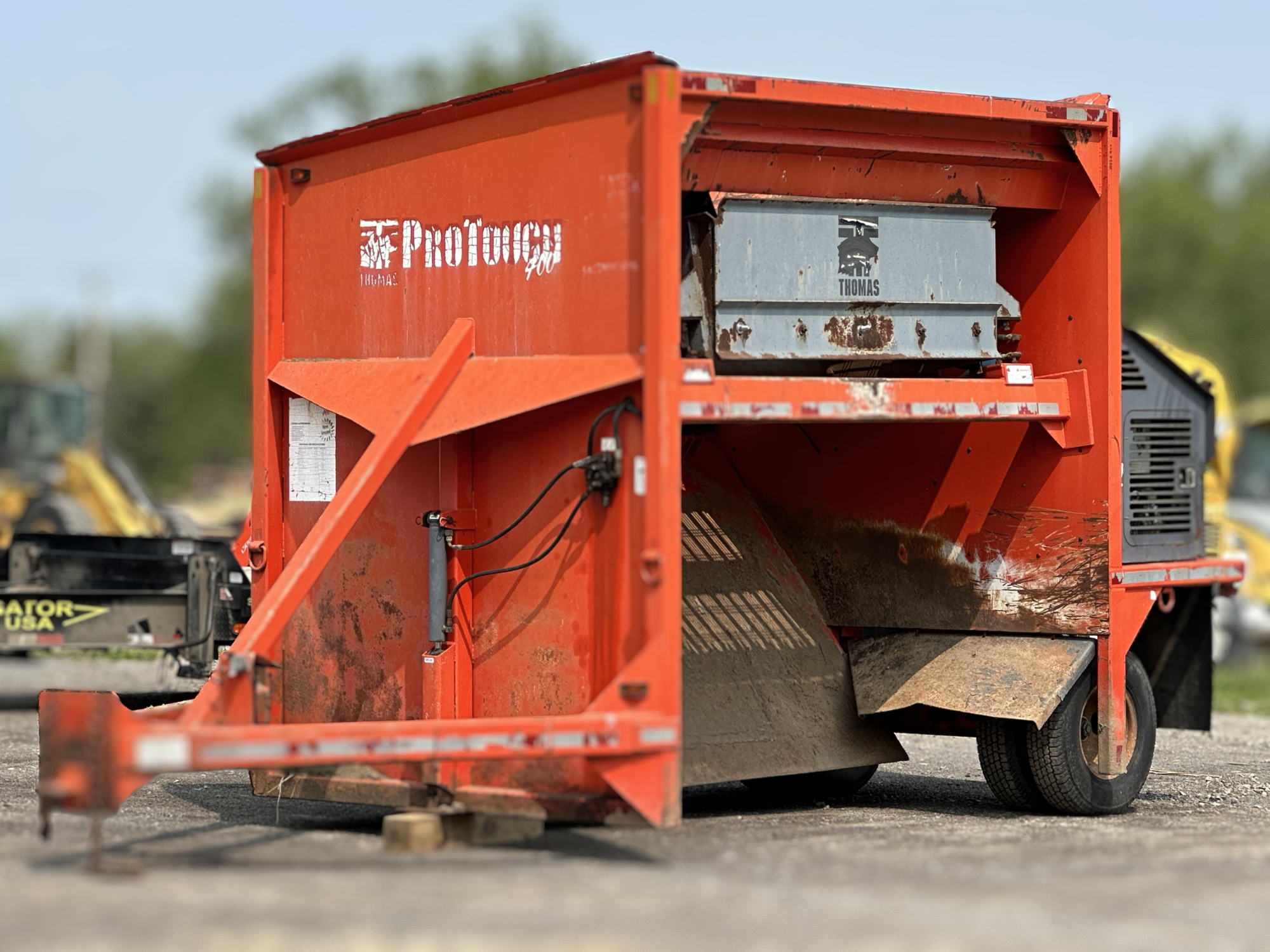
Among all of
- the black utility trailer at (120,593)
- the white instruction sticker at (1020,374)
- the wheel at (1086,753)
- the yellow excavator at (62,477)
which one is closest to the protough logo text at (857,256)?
the white instruction sticker at (1020,374)

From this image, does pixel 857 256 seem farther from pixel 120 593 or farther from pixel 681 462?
pixel 120 593

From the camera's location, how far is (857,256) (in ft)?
24.4

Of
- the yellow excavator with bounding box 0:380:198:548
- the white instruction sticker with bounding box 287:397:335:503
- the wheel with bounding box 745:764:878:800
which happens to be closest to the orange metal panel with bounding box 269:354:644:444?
the white instruction sticker with bounding box 287:397:335:503

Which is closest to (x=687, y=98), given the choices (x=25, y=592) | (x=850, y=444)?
(x=850, y=444)

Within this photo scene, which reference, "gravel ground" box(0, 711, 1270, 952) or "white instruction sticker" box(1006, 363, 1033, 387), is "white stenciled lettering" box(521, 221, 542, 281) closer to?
"white instruction sticker" box(1006, 363, 1033, 387)

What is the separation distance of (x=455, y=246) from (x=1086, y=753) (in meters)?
3.69

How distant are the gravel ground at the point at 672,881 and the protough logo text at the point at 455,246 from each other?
2353mm

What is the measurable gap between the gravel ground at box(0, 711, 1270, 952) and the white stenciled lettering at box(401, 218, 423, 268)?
96.8 inches

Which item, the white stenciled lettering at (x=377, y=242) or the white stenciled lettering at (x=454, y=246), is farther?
the white stenciled lettering at (x=377, y=242)

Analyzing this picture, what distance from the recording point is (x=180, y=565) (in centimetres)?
1114

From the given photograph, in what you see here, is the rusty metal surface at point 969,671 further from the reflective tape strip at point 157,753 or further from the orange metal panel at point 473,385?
the reflective tape strip at point 157,753

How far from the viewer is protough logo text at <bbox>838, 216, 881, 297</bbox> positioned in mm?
7387

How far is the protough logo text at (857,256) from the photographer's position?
739 cm

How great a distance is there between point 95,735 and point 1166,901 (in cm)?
367
